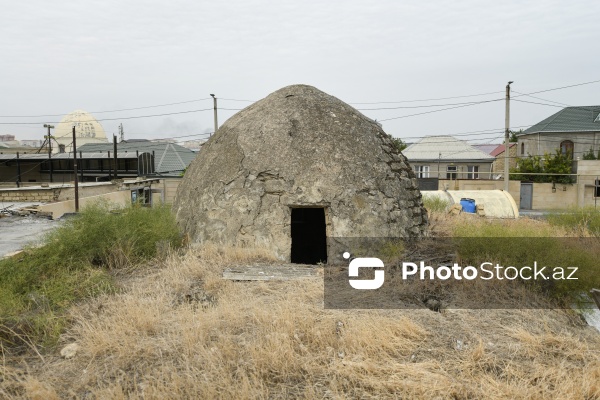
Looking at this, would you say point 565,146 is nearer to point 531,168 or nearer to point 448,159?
point 531,168

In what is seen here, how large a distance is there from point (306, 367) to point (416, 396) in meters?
0.92

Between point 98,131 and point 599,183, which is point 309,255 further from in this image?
point 98,131

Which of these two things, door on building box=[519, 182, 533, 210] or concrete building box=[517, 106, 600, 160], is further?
concrete building box=[517, 106, 600, 160]

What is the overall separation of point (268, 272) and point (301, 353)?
2.58 metres

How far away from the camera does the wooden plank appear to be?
6391 millimetres

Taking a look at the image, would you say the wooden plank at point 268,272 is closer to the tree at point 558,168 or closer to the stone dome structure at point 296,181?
the stone dome structure at point 296,181

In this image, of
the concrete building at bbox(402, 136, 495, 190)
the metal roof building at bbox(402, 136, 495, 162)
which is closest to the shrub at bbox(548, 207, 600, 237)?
the concrete building at bbox(402, 136, 495, 190)

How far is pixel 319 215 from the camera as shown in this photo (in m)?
10.8

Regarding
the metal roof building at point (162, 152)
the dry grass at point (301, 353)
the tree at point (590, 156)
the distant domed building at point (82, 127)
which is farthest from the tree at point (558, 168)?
the distant domed building at point (82, 127)

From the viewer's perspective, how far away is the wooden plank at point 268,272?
21.0ft

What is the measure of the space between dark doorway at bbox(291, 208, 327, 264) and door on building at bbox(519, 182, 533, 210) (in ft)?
67.7

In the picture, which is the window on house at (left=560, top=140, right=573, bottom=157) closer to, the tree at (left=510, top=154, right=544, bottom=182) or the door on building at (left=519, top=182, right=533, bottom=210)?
the tree at (left=510, top=154, right=544, bottom=182)

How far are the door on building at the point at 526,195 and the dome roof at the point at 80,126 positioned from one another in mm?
37867

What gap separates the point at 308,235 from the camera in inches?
420
